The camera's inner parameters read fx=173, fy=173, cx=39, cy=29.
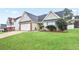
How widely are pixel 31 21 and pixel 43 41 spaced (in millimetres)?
281

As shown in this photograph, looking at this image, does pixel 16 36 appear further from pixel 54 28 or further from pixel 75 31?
pixel 75 31

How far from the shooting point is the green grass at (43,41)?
1.92m

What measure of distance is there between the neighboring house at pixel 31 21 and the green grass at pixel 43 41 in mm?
101

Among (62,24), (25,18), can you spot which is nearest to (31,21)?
(25,18)

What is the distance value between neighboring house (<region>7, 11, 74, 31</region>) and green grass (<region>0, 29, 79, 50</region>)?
4.0 inches

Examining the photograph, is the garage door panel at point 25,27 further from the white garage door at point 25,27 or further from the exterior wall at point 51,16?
the exterior wall at point 51,16

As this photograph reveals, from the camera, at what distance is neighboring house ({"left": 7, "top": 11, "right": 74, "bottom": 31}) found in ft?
6.45

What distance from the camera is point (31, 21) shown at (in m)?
2.02

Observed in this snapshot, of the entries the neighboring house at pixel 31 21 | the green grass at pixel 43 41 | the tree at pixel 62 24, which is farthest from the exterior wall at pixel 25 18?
the tree at pixel 62 24

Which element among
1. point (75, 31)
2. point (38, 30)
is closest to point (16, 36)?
point (38, 30)

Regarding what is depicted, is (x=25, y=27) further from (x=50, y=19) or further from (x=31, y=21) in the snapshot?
(x=50, y=19)

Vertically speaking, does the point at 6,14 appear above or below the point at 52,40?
above
